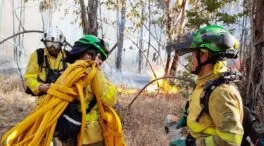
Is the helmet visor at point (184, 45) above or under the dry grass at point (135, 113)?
above

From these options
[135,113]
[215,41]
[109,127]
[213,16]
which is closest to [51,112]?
[109,127]

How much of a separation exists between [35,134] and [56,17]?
1116 inches

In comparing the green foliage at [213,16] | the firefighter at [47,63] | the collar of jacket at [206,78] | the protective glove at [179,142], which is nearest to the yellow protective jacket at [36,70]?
the firefighter at [47,63]

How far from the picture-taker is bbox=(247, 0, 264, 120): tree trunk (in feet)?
14.1

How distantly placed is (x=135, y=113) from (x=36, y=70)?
5383 mm

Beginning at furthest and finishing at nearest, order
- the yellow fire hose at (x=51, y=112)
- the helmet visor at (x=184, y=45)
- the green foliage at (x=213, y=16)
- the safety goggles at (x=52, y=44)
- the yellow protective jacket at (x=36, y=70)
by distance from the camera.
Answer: the green foliage at (x=213, y=16), the safety goggles at (x=52, y=44), the yellow protective jacket at (x=36, y=70), the yellow fire hose at (x=51, y=112), the helmet visor at (x=184, y=45)

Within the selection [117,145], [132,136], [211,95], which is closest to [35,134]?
[117,145]

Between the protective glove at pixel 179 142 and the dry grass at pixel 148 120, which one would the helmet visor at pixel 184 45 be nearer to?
the protective glove at pixel 179 142

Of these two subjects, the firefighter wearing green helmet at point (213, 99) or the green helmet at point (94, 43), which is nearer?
the firefighter wearing green helmet at point (213, 99)

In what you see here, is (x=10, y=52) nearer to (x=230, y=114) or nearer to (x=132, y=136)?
(x=132, y=136)

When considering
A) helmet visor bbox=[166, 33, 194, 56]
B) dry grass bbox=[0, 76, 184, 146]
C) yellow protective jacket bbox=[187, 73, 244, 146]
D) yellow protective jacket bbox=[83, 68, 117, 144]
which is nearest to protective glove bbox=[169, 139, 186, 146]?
yellow protective jacket bbox=[187, 73, 244, 146]

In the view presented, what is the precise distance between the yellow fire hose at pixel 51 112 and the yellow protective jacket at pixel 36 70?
50.4 inches

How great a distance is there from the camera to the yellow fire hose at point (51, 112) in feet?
10.6

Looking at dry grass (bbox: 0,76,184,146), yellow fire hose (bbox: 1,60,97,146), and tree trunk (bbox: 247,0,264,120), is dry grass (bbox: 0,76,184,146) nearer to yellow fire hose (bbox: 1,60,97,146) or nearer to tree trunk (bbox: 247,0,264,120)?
tree trunk (bbox: 247,0,264,120)
